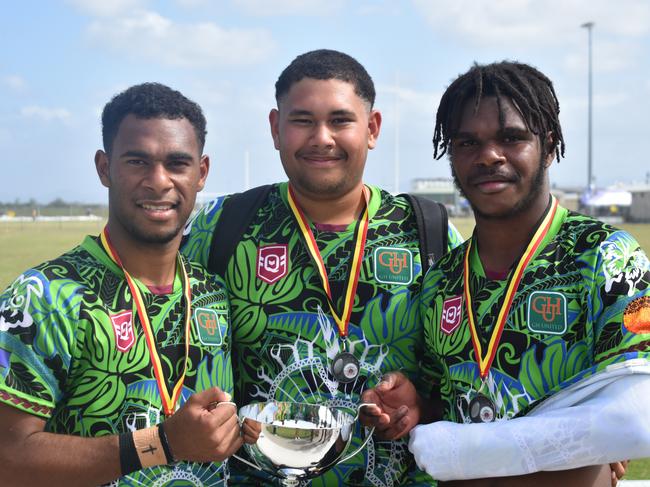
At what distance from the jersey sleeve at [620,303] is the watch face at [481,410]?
43 centimetres

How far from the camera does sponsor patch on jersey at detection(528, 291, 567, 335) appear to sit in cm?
259

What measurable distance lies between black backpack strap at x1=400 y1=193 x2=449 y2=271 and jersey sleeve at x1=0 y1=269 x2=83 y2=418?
1562 millimetres

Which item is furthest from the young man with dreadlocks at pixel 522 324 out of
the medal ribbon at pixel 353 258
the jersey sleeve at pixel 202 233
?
the jersey sleeve at pixel 202 233

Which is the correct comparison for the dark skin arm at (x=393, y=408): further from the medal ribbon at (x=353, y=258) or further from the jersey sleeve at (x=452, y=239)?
the jersey sleeve at (x=452, y=239)

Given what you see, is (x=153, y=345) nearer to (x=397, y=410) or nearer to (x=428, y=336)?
(x=397, y=410)

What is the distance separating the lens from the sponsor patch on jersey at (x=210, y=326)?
292 cm

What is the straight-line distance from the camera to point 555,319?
260 centimetres

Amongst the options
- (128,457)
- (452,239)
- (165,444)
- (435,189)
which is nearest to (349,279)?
(452,239)

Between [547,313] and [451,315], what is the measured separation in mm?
422

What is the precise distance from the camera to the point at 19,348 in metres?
2.43

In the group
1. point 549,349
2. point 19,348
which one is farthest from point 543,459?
point 19,348

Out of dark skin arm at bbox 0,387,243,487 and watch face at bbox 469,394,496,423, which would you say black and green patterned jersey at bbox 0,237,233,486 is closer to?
dark skin arm at bbox 0,387,243,487

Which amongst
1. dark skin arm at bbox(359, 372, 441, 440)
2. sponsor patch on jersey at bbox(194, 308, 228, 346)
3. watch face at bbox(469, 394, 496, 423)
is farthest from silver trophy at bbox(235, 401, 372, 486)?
watch face at bbox(469, 394, 496, 423)

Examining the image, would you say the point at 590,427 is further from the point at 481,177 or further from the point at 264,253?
the point at 264,253
